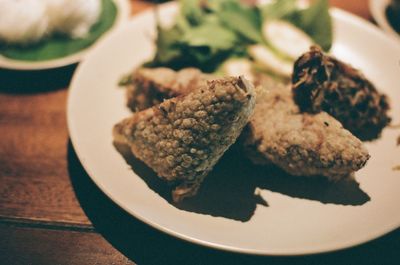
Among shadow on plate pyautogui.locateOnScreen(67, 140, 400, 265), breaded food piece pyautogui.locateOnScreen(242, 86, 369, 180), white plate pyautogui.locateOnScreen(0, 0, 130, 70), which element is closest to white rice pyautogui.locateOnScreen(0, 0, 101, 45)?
white plate pyautogui.locateOnScreen(0, 0, 130, 70)

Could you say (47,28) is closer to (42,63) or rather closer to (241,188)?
(42,63)

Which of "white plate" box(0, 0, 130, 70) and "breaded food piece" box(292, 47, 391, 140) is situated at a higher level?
"breaded food piece" box(292, 47, 391, 140)

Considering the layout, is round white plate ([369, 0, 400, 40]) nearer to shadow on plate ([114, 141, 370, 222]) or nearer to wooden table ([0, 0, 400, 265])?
shadow on plate ([114, 141, 370, 222])

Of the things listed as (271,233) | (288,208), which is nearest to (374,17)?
(288,208)

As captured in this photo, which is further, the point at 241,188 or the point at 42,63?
the point at 42,63

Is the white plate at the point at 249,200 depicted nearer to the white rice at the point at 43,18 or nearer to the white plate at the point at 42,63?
the white plate at the point at 42,63

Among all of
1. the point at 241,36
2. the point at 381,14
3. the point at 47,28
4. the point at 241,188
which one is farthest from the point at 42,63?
the point at 381,14
